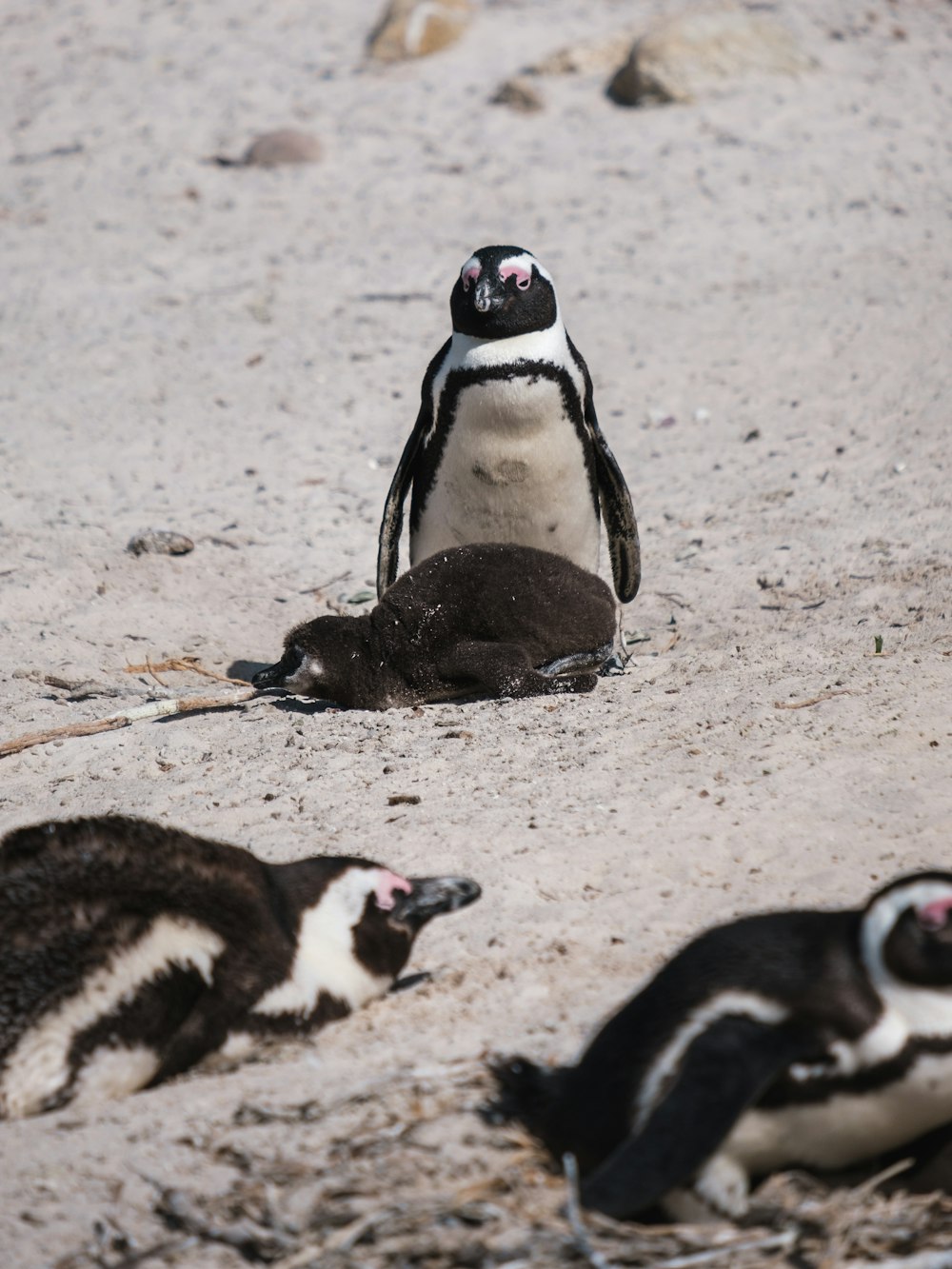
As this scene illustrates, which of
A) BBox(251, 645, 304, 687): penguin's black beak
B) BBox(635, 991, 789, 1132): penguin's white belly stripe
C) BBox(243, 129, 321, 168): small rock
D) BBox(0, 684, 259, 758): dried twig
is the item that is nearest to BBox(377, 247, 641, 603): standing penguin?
BBox(251, 645, 304, 687): penguin's black beak

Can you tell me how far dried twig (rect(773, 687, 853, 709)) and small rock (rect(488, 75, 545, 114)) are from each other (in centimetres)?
852

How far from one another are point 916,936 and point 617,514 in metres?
3.90

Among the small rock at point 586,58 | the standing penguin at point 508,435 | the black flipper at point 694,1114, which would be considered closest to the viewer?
the black flipper at point 694,1114

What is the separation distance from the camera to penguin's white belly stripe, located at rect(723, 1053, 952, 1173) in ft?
7.15

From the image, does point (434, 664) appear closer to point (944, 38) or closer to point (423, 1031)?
point (423, 1031)

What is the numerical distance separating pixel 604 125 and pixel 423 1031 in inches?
382

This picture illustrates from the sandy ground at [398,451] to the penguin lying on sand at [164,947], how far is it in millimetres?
77

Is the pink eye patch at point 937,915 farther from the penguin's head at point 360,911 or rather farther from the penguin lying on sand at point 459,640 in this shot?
the penguin lying on sand at point 459,640

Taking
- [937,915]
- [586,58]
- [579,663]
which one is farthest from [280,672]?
[586,58]

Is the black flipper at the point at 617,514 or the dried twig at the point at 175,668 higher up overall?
the black flipper at the point at 617,514

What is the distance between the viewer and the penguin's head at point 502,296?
5465mm

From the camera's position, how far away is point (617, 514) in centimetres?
598

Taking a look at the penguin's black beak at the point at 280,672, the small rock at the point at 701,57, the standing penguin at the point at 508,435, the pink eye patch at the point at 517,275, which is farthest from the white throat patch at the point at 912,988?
the small rock at the point at 701,57

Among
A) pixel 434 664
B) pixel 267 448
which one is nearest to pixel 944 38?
pixel 267 448
